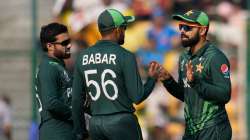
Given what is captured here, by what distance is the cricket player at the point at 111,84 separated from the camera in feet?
24.0

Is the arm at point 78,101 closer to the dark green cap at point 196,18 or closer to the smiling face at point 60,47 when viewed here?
the smiling face at point 60,47

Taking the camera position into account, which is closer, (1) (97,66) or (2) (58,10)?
(1) (97,66)

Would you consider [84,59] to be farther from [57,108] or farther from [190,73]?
[190,73]

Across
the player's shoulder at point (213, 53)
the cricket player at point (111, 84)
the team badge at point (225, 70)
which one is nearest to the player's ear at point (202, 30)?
the player's shoulder at point (213, 53)

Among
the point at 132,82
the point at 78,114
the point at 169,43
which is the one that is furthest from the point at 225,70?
the point at 169,43

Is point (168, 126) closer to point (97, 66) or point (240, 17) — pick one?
point (240, 17)

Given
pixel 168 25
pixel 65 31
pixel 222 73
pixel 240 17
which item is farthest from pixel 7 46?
pixel 222 73

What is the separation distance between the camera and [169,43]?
611 inches

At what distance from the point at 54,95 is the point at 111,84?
0.76 metres

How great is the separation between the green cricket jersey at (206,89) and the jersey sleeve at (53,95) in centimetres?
110

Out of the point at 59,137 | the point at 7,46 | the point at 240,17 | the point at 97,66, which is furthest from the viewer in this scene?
the point at 7,46

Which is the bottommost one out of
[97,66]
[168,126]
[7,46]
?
[168,126]

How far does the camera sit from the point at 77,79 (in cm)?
753

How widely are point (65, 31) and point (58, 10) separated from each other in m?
7.84
